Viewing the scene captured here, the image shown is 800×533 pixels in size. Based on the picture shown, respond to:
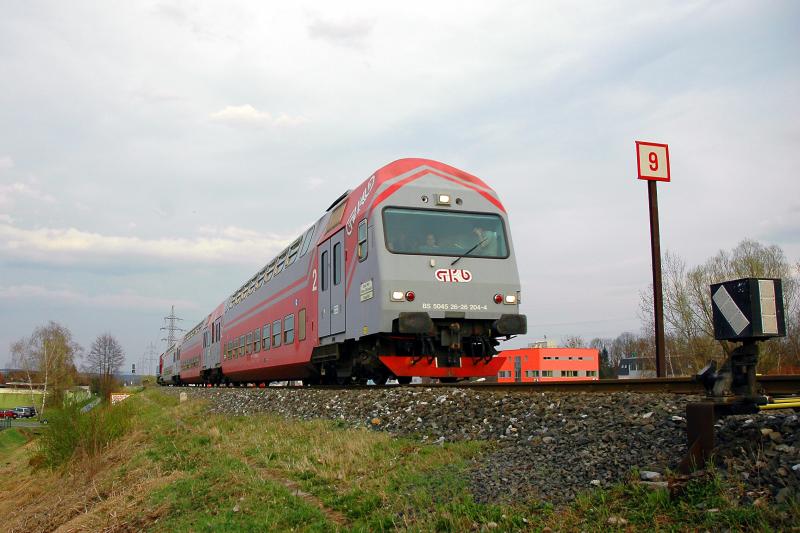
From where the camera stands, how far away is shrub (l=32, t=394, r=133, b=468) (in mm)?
15352

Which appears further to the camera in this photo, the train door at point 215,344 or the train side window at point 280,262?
the train door at point 215,344

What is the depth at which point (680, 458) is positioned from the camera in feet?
14.4

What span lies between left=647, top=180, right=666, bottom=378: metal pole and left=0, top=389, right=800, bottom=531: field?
594cm

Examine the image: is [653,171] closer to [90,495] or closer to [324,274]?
[324,274]

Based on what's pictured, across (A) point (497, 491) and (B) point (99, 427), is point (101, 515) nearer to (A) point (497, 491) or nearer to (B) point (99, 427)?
(A) point (497, 491)

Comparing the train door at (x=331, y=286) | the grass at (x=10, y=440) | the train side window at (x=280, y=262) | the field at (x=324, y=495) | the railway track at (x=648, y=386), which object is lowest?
the grass at (x=10, y=440)

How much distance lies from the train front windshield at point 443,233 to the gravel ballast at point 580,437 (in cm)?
320

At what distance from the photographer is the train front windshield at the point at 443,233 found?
1159cm

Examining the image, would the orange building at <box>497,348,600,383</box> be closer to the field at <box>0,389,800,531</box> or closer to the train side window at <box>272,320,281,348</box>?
the train side window at <box>272,320,281,348</box>

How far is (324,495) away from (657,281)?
8.09 meters

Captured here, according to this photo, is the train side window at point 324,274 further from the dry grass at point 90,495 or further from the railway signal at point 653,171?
the railway signal at point 653,171

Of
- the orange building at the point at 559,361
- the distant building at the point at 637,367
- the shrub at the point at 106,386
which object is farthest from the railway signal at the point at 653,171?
the distant building at the point at 637,367

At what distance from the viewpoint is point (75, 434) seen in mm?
15461

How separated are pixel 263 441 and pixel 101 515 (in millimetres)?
2086
